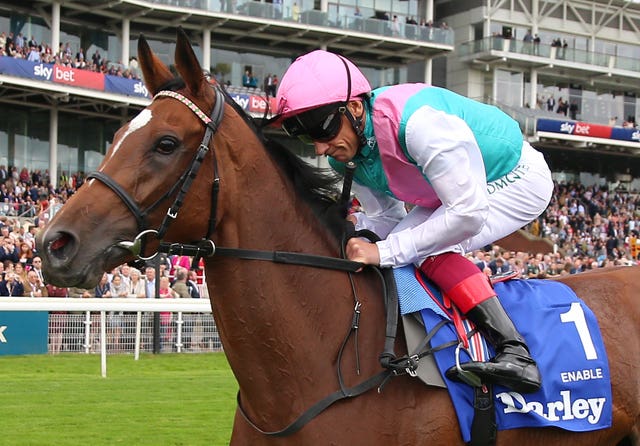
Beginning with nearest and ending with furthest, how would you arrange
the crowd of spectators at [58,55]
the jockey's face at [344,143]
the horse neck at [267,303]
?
the horse neck at [267,303] < the jockey's face at [344,143] < the crowd of spectators at [58,55]

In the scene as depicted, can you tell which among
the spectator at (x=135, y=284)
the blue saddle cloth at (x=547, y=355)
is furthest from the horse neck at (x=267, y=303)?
the spectator at (x=135, y=284)

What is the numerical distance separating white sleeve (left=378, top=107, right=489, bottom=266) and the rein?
0.48 feet

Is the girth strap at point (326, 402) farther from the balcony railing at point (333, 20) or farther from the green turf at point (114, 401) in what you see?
the balcony railing at point (333, 20)

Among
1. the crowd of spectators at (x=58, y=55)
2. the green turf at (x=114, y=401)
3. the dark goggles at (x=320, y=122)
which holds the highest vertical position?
the crowd of spectators at (x=58, y=55)

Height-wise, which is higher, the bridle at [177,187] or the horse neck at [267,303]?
the bridle at [177,187]

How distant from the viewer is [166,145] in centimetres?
263

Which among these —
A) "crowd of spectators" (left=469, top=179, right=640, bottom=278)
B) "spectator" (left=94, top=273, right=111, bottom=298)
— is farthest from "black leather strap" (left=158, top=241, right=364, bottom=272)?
"crowd of spectators" (left=469, top=179, right=640, bottom=278)

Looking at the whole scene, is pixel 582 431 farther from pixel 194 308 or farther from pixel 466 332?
pixel 194 308

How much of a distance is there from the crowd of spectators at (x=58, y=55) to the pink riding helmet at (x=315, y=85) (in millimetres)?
22734

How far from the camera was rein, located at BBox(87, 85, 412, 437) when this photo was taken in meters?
2.57

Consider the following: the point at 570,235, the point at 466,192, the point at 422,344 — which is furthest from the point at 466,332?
the point at 570,235

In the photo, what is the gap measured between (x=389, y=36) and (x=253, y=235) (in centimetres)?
3198

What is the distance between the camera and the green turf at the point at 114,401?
6516 millimetres

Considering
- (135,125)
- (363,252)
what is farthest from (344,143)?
(135,125)
